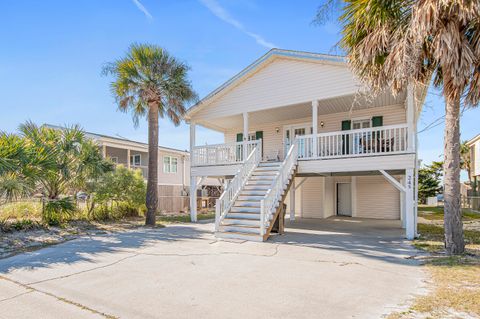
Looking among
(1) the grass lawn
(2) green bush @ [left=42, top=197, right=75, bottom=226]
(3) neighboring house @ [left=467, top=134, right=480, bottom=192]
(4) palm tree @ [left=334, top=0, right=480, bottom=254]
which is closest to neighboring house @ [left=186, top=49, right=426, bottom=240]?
(4) palm tree @ [left=334, top=0, right=480, bottom=254]

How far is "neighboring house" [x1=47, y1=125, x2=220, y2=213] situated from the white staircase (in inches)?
375

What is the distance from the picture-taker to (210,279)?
17.2 feet

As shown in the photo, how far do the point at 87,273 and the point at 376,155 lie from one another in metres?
9.10

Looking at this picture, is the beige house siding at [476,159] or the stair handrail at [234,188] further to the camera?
the beige house siding at [476,159]

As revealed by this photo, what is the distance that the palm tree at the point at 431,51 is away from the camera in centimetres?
638

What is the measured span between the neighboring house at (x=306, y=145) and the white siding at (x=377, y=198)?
46 mm

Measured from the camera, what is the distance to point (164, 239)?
30.7ft

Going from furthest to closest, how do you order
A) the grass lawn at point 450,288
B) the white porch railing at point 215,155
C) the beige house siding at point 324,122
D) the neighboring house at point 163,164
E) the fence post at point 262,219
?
the neighboring house at point 163,164 < the white porch railing at point 215,155 < the beige house siding at point 324,122 < the fence post at point 262,219 < the grass lawn at point 450,288

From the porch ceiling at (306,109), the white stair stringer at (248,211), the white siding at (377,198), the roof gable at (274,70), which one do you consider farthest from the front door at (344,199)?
the roof gable at (274,70)

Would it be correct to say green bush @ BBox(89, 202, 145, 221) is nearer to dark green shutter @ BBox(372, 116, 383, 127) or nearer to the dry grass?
the dry grass

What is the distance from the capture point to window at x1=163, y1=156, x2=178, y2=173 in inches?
1032

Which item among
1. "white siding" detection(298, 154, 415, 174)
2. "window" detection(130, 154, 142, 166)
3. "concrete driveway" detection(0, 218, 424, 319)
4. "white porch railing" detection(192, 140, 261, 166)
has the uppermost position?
"window" detection(130, 154, 142, 166)

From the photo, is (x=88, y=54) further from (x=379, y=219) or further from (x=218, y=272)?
(x=379, y=219)

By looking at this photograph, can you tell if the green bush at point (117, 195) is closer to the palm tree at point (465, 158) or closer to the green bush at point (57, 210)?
the green bush at point (57, 210)
